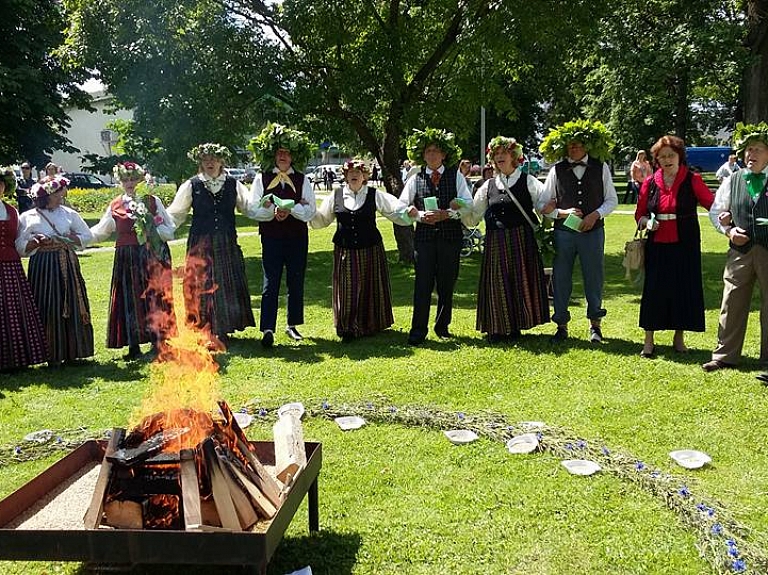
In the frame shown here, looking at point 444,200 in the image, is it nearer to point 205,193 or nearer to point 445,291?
point 445,291

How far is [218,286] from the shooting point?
734 cm

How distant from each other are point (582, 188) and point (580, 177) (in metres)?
0.11

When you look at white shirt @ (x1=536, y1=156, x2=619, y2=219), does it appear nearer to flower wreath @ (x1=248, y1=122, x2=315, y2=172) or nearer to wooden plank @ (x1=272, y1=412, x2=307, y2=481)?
flower wreath @ (x1=248, y1=122, x2=315, y2=172)

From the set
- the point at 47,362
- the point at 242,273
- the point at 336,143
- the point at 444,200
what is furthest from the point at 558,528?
the point at 336,143

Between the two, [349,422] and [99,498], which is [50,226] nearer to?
[349,422]

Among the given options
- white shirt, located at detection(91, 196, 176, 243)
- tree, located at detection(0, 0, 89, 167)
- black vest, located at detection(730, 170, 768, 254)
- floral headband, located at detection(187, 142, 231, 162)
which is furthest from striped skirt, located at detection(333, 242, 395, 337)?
tree, located at detection(0, 0, 89, 167)

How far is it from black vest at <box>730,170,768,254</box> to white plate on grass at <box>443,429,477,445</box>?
A: 9.26ft

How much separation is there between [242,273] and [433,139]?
228 cm

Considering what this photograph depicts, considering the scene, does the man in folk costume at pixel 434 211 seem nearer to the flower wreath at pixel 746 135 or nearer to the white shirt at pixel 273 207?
the white shirt at pixel 273 207

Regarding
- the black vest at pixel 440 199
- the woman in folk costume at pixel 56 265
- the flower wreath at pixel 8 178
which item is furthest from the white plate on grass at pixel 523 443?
the flower wreath at pixel 8 178

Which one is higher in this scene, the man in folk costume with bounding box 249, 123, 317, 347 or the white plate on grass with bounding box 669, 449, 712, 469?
the man in folk costume with bounding box 249, 123, 317, 347

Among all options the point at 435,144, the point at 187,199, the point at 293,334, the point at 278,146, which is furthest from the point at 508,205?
the point at 187,199

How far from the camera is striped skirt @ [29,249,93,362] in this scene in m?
6.68

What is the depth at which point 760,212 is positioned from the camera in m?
5.81
